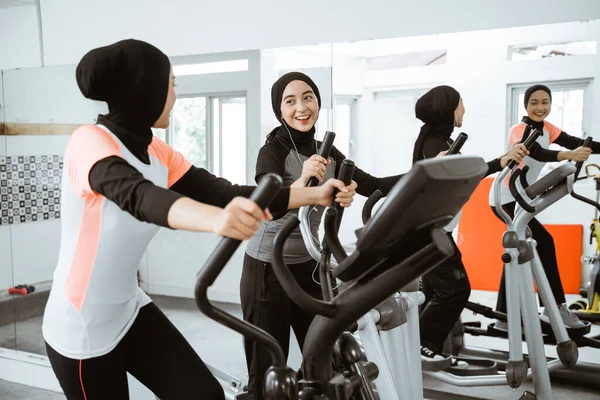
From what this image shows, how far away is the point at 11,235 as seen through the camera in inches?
156

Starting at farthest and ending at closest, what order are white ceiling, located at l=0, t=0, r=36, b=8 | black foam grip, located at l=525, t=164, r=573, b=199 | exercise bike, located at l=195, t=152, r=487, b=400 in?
white ceiling, located at l=0, t=0, r=36, b=8, black foam grip, located at l=525, t=164, r=573, b=199, exercise bike, located at l=195, t=152, r=487, b=400

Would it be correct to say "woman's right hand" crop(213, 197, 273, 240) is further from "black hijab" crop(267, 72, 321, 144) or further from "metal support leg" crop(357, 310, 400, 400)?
"black hijab" crop(267, 72, 321, 144)

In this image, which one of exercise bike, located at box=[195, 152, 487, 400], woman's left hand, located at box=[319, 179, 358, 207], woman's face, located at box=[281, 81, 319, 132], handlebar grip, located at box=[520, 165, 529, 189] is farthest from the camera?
handlebar grip, located at box=[520, 165, 529, 189]

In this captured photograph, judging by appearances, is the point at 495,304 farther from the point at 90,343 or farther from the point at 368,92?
the point at 90,343

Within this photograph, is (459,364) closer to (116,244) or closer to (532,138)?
(532,138)

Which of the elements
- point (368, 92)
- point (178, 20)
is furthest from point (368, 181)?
point (178, 20)

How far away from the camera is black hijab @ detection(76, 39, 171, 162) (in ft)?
4.75

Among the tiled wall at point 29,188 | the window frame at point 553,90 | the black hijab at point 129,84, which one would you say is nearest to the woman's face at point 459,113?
the window frame at point 553,90

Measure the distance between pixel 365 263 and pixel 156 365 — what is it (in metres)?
0.81

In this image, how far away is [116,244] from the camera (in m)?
1.51

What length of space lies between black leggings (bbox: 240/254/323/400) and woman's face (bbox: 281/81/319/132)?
22.5 inches

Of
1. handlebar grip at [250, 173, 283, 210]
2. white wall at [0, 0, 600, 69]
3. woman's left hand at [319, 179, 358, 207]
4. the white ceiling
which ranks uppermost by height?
the white ceiling

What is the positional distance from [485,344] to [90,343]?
2.42 metres

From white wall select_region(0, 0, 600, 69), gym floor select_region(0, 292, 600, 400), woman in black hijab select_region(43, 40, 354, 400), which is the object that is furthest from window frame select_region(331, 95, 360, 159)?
woman in black hijab select_region(43, 40, 354, 400)
